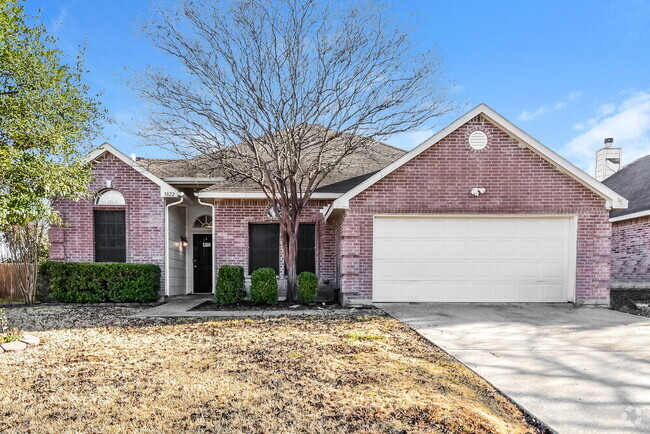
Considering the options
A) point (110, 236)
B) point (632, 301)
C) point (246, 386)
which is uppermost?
point (110, 236)

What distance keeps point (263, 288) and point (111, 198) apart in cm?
563

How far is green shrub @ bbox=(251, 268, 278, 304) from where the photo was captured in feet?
28.7

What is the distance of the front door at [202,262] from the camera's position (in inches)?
496

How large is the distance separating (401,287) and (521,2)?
25.9 feet

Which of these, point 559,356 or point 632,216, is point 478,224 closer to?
point 559,356

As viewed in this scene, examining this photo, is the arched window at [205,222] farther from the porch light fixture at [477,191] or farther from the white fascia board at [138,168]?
the porch light fixture at [477,191]

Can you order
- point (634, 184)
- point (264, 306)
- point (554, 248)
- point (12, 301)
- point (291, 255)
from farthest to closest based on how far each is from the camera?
point (634, 184) → point (12, 301) → point (291, 255) → point (554, 248) → point (264, 306)

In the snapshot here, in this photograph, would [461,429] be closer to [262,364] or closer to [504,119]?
[262,364]

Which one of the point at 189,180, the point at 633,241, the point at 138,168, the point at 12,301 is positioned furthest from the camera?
the point at 633,241

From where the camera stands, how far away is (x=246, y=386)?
3473 millimetres

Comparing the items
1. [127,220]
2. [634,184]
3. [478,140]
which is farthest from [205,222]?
[634,184]

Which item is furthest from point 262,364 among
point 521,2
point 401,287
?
point 521,2

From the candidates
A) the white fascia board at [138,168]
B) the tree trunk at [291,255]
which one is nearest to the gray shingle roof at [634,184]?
the tree trunk at [291,255]

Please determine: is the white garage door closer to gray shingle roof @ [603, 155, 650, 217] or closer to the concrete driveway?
the concrete driveway
